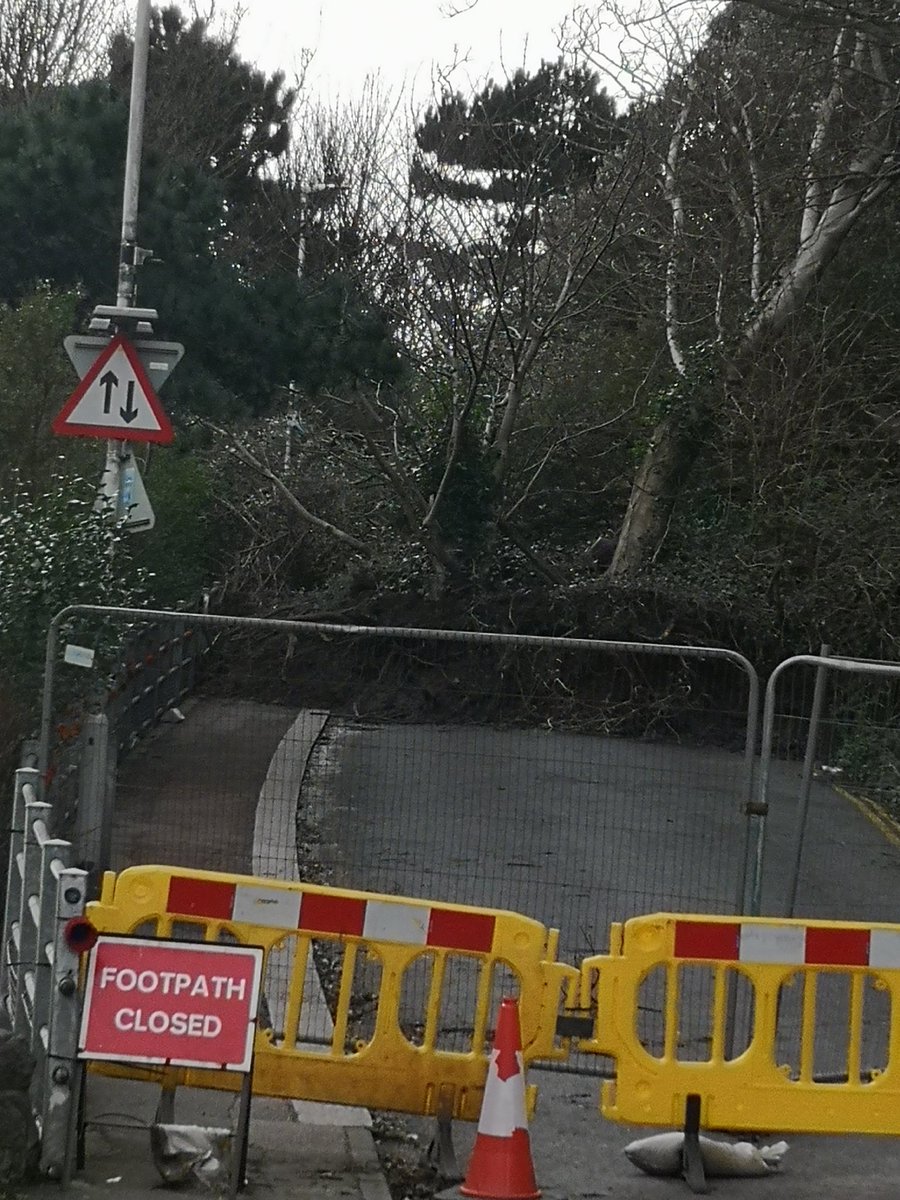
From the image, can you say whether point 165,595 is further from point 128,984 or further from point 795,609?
point 128,984

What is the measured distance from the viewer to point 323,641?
7.90 metres

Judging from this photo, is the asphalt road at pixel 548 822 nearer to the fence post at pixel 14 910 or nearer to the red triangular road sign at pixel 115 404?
the fence post at pixel 14 910

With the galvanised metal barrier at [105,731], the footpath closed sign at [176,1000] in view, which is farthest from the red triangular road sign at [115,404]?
the footpath closed sign at [176,1000]

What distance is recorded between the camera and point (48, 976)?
5.37m

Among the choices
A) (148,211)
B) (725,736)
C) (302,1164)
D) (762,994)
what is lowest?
(302,1164)

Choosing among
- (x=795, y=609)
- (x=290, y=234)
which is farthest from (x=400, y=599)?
(x=290, y=234)

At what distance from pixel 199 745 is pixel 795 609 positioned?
10.1 m

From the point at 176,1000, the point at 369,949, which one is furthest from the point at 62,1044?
the point at 369,949

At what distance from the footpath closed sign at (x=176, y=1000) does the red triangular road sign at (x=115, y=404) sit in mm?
6028

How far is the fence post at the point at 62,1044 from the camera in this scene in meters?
5.15

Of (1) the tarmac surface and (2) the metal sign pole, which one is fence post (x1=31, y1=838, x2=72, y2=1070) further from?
(2) the metal sign pole

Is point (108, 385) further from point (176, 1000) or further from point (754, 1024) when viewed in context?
point (754, 1024)

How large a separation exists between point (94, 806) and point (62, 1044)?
2.45 metres

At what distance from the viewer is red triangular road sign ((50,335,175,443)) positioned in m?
10.9
